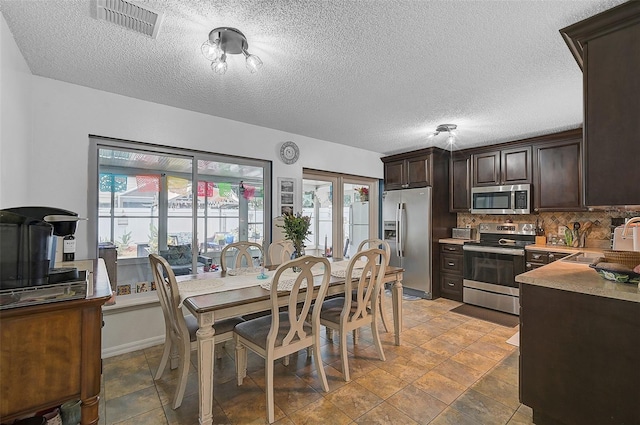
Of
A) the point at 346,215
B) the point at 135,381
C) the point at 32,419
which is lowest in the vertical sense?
the point at 135,381

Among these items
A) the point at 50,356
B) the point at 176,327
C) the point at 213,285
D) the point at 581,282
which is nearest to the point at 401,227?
the point at 581,282

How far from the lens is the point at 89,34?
189 cm

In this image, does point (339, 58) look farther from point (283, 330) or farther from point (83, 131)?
point (83, 131)

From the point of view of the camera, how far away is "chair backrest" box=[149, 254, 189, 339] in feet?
6.40

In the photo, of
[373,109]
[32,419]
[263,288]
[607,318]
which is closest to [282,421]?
[263,288]

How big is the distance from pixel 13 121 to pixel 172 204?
57.3 inches

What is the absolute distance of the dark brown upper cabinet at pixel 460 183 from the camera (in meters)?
4.72

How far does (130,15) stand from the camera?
168 cm

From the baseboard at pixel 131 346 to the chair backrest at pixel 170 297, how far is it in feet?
3.07

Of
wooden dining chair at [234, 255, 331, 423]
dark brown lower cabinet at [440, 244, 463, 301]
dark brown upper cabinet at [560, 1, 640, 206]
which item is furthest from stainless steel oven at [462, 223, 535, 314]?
wooden dining chair at [234, 255, 331, 423]

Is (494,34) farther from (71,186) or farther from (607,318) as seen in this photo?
(71,186)

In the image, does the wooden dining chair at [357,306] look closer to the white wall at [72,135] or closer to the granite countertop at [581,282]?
the granite countertop at [581,282]

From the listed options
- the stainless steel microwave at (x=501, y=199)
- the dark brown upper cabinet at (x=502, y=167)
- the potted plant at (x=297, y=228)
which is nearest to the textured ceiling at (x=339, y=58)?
the dark brown upper cabinet at (x=502, y=167)

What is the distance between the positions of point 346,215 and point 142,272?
304cm
